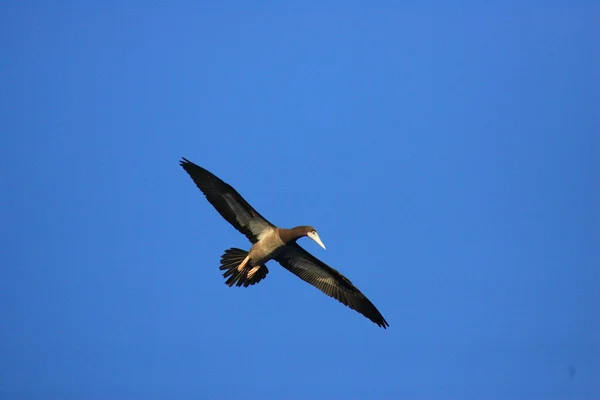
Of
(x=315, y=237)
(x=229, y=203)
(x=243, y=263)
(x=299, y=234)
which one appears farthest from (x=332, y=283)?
(x=229, y=203)

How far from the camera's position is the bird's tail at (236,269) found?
16156 mm

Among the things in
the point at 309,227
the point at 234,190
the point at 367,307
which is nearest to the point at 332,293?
the point at 367,307

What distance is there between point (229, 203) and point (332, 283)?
10.7ft

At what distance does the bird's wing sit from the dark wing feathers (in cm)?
114

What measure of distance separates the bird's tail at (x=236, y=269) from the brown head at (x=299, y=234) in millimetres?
1064

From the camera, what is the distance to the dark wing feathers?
17.1 metres

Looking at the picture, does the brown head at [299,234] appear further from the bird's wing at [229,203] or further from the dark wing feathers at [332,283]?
the dark wing feathers at [332,283]

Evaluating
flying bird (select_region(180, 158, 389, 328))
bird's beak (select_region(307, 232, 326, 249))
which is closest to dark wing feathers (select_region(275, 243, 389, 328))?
flying bird (select_region(180, 158, 389, 328))

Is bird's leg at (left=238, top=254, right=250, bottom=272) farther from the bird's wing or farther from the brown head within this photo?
the brown head

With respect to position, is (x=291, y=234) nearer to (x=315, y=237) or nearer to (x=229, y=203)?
(x=315, y=237)

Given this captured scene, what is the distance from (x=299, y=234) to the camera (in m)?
15.7

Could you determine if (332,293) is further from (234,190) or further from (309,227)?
(234,190)

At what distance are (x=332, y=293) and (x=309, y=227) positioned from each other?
2461 mm

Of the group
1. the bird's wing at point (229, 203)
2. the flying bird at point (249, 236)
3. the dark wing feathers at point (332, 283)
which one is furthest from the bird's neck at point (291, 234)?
the dark wing feathers at point (332, 283)
